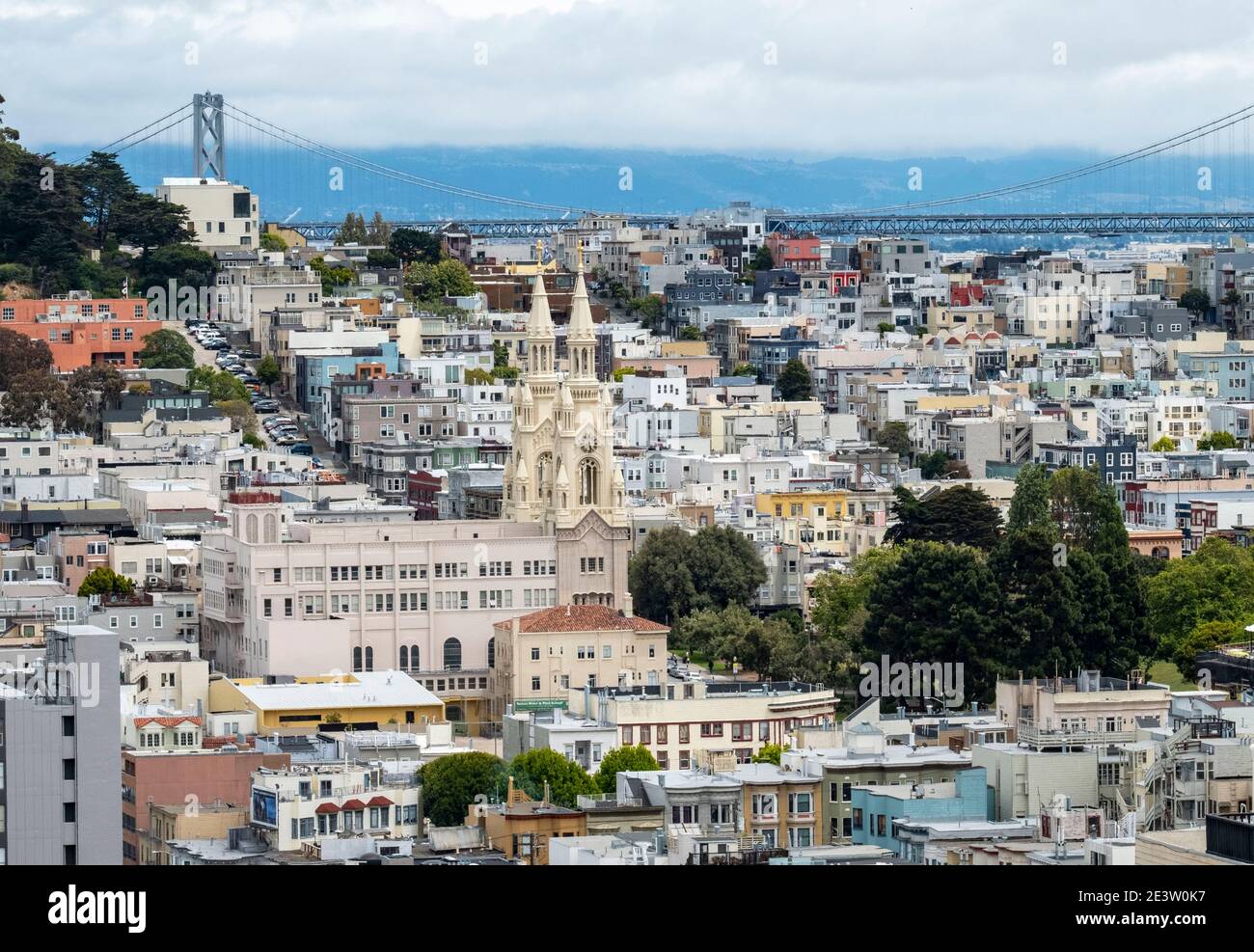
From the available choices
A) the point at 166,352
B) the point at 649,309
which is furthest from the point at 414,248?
the point at 166,352

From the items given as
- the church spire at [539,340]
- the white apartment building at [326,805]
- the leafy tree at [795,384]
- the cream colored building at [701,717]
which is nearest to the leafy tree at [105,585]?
the church spire at [539,340]

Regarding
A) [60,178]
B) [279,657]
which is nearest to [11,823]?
[279,657]

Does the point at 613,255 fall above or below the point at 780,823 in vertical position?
above

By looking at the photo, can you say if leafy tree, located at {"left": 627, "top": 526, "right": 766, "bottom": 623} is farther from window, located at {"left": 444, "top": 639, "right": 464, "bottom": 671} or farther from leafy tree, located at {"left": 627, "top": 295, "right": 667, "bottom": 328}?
leafy tree, located at {"left": 627, "top": 295, "right": 667, "bottom": 328}

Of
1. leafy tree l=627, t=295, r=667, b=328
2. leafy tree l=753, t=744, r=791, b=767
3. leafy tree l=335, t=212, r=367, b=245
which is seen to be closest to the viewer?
leafy tree l=753, t=744, r=791, b=767

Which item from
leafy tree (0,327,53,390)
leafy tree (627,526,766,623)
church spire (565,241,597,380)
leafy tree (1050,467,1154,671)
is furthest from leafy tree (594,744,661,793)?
leafy tree (0,327,53,390)

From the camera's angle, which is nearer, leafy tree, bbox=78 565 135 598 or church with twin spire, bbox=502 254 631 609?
leafy tree, bbox=78 565 135 598
